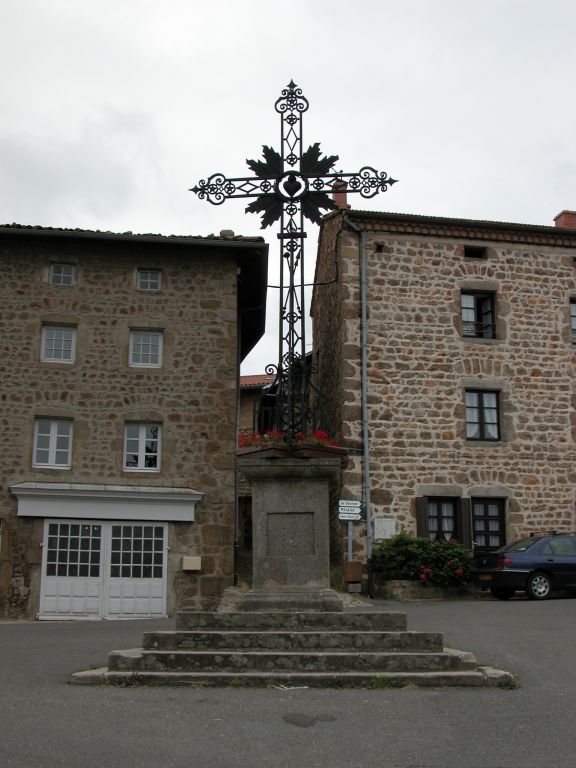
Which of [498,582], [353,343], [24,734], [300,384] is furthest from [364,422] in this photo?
[24,734]

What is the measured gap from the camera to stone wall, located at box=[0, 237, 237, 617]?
18422 millimetres

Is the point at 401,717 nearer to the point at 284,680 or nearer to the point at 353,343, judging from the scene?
the point at 284,680

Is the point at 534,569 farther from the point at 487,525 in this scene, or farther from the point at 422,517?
the point at 422,517

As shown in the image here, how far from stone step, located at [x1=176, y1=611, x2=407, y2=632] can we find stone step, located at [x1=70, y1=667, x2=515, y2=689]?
26.2 inches

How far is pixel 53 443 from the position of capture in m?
18.7

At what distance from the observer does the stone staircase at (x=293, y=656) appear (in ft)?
24.2

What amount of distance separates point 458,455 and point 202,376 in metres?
6.16

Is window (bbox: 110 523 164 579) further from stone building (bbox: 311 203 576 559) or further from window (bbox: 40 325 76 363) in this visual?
stone building (bbox: 311 203 576 559)

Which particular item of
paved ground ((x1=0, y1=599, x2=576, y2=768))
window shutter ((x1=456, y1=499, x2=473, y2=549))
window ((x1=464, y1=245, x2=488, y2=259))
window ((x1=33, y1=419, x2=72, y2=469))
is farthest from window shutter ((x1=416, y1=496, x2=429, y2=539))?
paved ground ((x1=0, y1=599, x2=576, y2=768))

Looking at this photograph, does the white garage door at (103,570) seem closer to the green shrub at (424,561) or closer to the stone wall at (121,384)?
the stone wall at (121,384)

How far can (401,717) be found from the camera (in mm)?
6363

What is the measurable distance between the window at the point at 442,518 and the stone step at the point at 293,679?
487 inches

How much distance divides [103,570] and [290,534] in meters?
10.7

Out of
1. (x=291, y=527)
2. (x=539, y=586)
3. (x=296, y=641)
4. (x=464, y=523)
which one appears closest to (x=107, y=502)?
(x=464, y=523)
